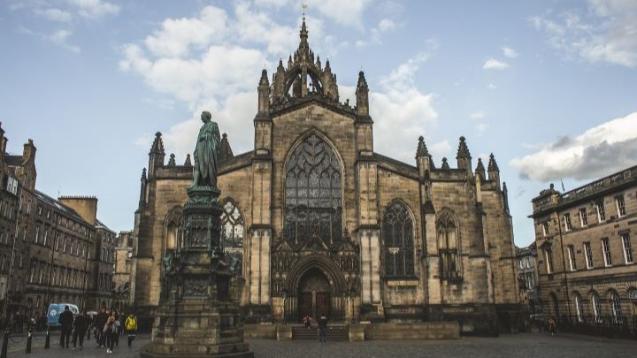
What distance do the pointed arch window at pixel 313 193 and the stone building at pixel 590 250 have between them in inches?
708

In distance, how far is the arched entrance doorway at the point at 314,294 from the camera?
97.0ft

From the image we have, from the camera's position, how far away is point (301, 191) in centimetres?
3123

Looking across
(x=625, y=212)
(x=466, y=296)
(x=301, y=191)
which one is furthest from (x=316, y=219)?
(x=625, y=212)

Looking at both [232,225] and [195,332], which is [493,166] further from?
[195,332]

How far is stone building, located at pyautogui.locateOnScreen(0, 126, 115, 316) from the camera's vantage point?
42719 mm

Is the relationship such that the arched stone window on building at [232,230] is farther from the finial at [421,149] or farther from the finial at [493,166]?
the finial at [493,166]

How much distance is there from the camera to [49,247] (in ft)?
159

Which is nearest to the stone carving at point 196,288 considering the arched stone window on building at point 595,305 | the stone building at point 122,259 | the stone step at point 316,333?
the stone step at point 316,333

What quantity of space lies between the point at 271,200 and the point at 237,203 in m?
2.05

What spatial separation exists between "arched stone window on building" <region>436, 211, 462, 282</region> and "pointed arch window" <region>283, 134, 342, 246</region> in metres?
6.13

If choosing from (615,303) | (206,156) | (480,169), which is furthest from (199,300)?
(615,303)

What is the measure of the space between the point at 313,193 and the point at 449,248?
8744 millimetres

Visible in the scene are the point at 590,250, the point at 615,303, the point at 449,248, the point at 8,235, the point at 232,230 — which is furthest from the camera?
the point at 8,235

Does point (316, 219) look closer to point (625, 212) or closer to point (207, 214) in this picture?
point (207, 214)
